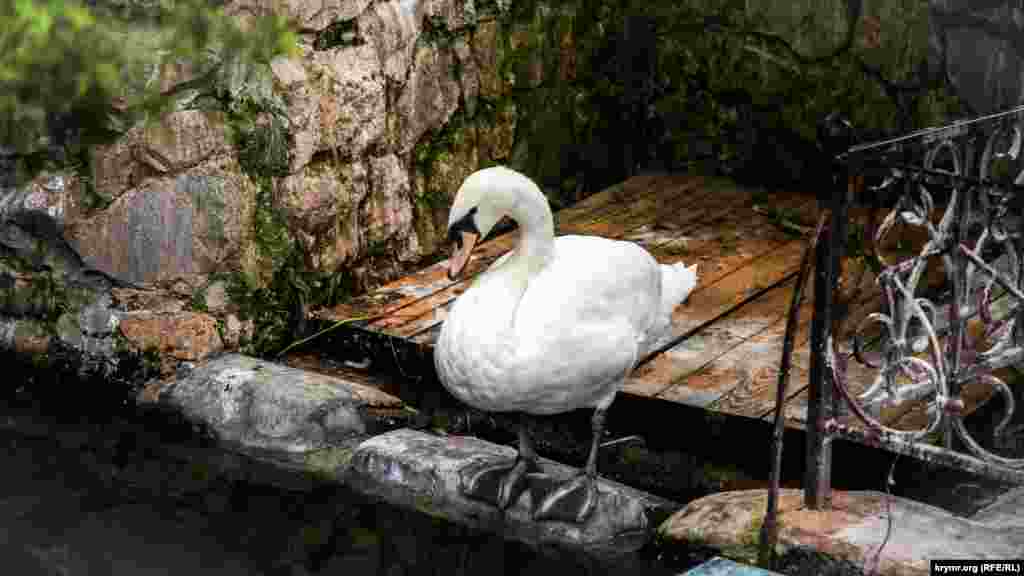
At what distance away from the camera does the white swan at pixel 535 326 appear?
13.3 ft

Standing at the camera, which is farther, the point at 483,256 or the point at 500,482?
the point at 483,256

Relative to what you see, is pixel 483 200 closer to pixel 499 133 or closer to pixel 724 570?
pixel 724 570

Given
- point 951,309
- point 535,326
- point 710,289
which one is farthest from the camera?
point 710,289

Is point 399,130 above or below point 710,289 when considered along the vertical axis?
above

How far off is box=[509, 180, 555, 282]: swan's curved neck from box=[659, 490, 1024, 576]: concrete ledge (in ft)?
2.70

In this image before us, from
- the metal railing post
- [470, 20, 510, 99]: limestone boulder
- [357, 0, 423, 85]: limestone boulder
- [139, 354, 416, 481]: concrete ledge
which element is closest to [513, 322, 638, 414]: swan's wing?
the metal railing post

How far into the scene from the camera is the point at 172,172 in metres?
5.00

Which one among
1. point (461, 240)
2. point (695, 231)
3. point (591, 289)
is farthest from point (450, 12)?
point (591, 289)

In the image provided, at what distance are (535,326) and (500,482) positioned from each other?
1.84 ft

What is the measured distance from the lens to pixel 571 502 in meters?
4.25

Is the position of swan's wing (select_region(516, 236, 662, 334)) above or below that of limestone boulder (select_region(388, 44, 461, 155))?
below

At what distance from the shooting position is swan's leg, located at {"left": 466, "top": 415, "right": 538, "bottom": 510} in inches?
171

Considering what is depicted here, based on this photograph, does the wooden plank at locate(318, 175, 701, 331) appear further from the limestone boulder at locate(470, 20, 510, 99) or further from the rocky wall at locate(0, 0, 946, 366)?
the limestone boulder at locate(470, 20, 510, 99)

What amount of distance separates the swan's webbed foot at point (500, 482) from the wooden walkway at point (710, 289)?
1.85 ft
